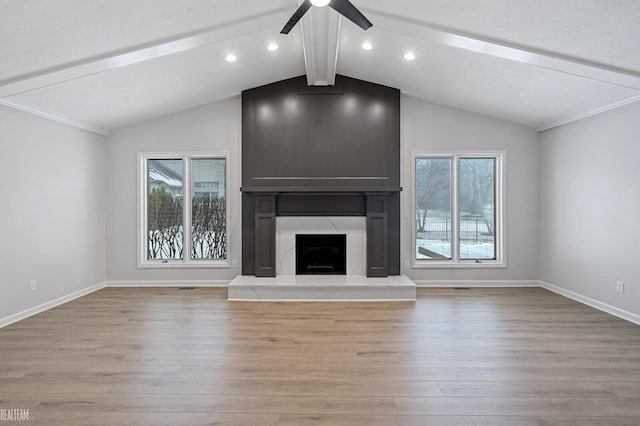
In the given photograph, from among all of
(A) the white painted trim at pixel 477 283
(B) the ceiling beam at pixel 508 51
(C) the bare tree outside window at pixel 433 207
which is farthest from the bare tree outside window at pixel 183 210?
(B) the ceiling beam at pixel 508 51

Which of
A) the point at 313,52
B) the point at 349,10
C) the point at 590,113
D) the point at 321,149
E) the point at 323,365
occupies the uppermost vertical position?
the point at 313,52

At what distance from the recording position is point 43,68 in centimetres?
363

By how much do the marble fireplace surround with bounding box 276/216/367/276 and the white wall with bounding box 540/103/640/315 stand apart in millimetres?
2935

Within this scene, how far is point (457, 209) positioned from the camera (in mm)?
6109

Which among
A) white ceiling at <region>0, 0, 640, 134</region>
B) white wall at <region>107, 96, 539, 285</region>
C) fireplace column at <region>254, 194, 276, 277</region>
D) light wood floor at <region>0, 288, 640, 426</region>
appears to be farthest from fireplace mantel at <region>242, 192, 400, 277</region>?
white ceiling at <region>0, 0, 640, 134</region>

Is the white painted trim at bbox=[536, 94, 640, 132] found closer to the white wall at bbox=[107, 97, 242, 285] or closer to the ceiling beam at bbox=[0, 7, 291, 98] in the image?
the ceiling beam at bbox=[0, 7, 291, 98]

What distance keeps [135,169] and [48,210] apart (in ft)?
4.95

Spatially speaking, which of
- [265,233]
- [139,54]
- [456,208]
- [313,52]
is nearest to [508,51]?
[313,52]

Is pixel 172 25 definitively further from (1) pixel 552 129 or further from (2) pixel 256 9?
(1) pixel 552 129

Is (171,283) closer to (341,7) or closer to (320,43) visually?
(320,43)

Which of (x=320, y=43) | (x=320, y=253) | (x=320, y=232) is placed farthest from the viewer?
(x=320, y=253)

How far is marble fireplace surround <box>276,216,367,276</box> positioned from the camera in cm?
588

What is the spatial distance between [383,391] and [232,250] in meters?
3.95

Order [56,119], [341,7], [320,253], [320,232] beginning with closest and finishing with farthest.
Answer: [341,7] < [56,119] < [320,232] < [320,253]
